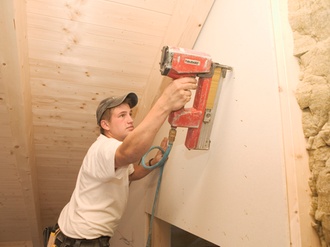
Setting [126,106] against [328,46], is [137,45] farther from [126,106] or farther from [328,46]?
[328,46]

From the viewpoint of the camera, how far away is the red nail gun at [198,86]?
3.25 feet

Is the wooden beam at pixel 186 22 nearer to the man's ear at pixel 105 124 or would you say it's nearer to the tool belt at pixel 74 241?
the man's ear at pixel 105 124

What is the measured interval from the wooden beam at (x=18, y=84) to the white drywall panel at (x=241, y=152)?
96cm

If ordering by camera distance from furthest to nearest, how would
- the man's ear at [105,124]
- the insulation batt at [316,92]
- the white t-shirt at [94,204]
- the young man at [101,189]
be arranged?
the man's ear at [105,124] < the white t-shirt at [94,204] < the young man at [101,189] < the insulation batt at [316,92]

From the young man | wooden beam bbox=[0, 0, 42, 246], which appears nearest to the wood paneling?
wooden beam bbox=[0, 0, 42, 246]

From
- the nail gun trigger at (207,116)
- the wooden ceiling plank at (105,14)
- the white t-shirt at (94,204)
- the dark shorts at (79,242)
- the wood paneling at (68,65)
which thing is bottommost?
the dark shorts at (79,242)

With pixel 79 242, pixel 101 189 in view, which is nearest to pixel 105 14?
pixel 101 189

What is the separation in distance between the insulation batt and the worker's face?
37.4 inches

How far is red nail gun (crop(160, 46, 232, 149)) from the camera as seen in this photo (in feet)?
3.25

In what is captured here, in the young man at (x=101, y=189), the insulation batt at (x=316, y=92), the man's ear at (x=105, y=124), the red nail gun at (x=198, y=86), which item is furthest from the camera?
the man's ear at (x=105, y=124)

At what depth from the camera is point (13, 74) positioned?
1404mm

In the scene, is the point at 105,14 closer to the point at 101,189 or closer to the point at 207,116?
the point at 207,116

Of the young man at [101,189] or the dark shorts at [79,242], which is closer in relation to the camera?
the young man at [101,189]

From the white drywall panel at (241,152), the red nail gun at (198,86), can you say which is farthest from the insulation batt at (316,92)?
the red nail gun at (198,86)
